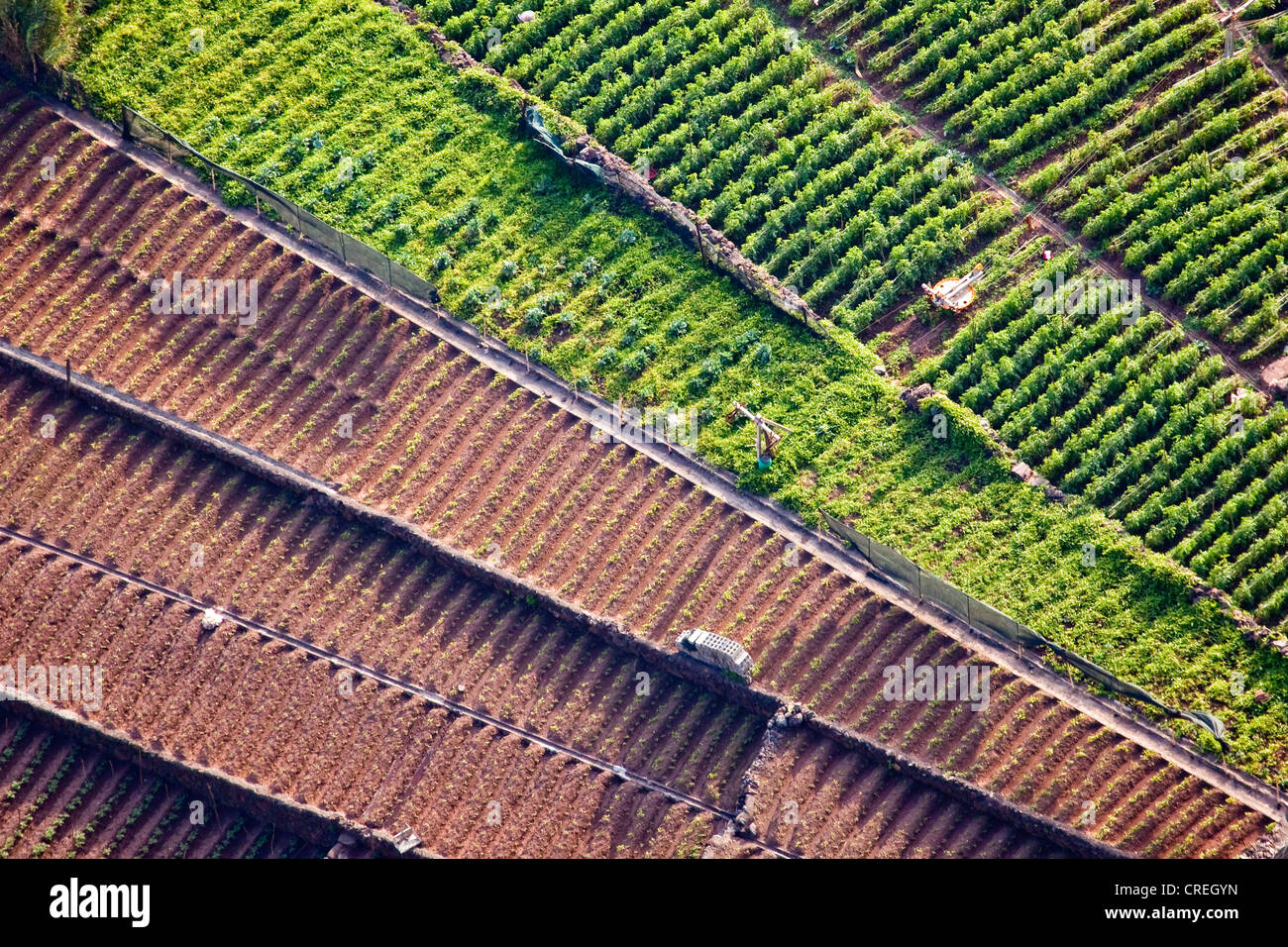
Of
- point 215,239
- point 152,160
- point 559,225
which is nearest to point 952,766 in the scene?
point 559,225

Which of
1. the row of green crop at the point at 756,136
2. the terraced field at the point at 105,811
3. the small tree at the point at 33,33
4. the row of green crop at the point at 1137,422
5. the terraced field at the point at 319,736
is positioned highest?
the row of green crop at the point at 756,136

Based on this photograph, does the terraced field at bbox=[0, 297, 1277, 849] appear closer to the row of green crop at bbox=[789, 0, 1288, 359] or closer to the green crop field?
the green crop field

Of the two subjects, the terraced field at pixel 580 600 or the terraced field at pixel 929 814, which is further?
the terraced field at pixel 580 600

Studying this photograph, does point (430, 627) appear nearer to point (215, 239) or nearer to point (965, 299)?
point (215, 239)

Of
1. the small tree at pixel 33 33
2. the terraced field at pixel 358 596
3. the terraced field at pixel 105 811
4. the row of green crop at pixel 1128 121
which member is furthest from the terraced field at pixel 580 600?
the row of green crop at pixel 1128 121

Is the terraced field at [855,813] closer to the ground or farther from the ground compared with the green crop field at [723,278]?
closer to the ground

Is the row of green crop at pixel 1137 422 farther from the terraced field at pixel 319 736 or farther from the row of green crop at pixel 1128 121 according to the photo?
the terraced field at pixel 319 736

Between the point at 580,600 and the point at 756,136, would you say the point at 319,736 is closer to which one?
the point at 580,600
